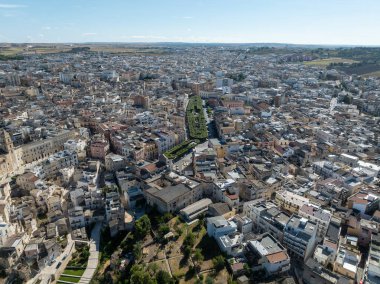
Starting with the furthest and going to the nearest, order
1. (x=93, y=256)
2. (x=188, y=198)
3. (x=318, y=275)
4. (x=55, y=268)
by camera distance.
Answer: (x=188, y=198) < (x=93, y=256) < (x=55, y=268) < (x=318, y=275)

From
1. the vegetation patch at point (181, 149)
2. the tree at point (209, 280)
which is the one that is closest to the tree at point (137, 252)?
the tree at point (209, 280)

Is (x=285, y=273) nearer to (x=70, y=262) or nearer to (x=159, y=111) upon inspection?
(x=70, y=262)

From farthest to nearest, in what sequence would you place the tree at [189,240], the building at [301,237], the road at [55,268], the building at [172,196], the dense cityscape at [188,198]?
the building at [172,196], the tree at [189,240], the road at [55,268], the dense cityscape at [188,198], the building at [301,237]

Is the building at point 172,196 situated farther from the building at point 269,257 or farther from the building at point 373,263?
the building at point 373,263

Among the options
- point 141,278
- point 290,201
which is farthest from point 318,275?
point 141,278

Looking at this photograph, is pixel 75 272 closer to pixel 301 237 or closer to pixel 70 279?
pixel 70 279

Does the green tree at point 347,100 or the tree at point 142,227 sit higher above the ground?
the green tree at point 347,100
